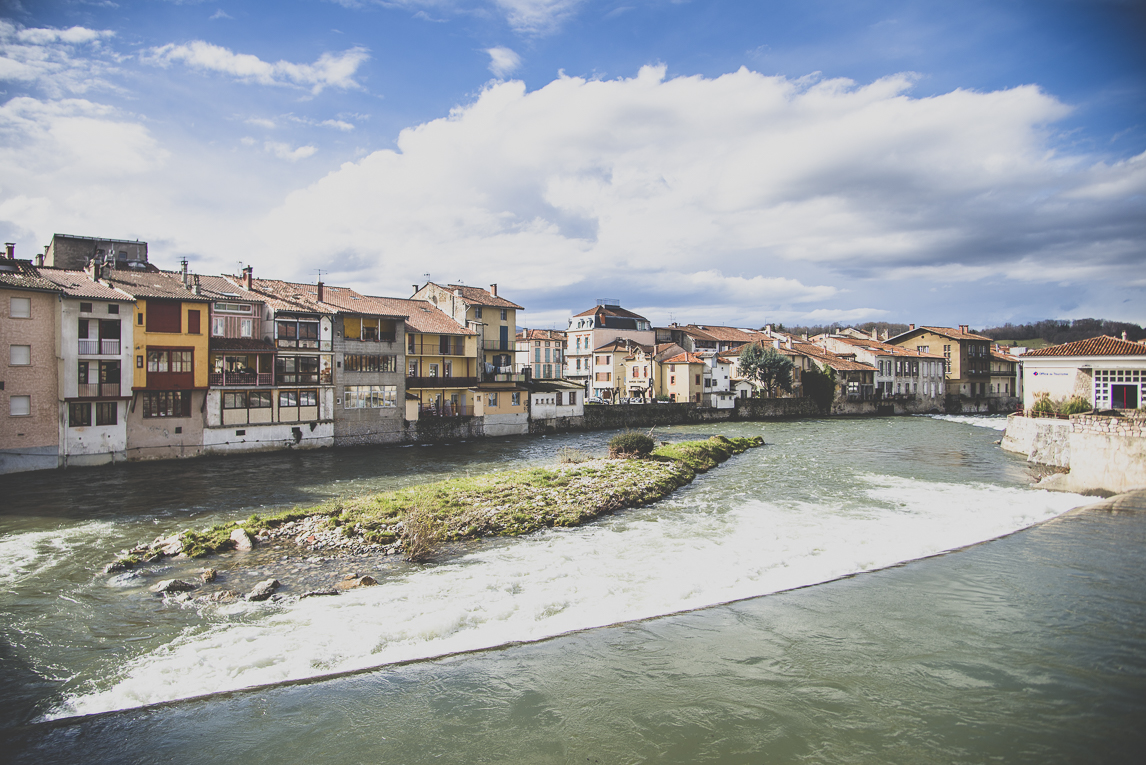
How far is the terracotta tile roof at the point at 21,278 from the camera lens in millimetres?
29252

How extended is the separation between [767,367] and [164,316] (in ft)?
187

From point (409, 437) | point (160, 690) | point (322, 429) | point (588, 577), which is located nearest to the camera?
point (160, 690)

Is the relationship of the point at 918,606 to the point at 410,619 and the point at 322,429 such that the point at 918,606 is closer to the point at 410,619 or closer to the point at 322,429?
the point at 410,619

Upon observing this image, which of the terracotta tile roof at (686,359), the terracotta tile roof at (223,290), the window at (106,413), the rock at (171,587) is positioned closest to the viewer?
the rock at (171,587)

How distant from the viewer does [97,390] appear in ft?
103

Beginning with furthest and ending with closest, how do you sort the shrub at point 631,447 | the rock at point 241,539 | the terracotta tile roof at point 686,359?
the terracotta tile roof at point 686,359
the shrub at point 631,447
the rock at point 241,539

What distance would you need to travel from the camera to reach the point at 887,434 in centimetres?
4894

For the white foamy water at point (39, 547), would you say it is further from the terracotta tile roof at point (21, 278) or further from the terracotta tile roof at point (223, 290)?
the terracotta tile roof at point (223, 290)

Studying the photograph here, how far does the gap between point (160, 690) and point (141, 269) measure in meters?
41.4

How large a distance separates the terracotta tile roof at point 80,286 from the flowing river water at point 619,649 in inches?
662

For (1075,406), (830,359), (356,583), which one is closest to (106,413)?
(356,583)

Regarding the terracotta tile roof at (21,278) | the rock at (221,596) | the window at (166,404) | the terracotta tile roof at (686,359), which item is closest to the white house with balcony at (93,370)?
the terracotta tile roof at (21,278)

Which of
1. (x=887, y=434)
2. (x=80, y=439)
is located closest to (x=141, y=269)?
(x=80, y=439)

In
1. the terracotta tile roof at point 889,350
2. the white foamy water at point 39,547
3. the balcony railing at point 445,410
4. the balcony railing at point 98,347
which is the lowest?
the white foamy water at point 39,547
